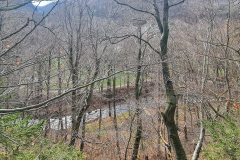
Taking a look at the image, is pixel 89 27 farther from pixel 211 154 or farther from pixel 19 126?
Result: pixel 211 154

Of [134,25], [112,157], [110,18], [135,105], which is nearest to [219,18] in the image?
[134,25]

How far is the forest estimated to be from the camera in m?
3.55

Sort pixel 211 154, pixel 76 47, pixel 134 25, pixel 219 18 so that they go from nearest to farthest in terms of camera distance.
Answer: pixel 211 154 → pixel 76 47 → pixel 134 25 → pixel 219 18

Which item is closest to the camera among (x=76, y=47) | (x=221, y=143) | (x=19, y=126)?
(x=221, y=143)

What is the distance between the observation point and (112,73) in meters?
2.23

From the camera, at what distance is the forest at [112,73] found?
11.7 ft

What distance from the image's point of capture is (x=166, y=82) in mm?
4906

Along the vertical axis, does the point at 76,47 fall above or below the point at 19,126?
above

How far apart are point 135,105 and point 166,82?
3244mm

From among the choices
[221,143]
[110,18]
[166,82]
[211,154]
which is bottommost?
[211,154]

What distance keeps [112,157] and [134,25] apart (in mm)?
8319

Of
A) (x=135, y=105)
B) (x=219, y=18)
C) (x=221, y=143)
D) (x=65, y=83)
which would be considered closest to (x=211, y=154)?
(x=221, y=143)

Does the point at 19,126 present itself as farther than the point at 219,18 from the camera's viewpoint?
No

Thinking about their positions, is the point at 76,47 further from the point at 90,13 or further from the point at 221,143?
the point at 221,143
